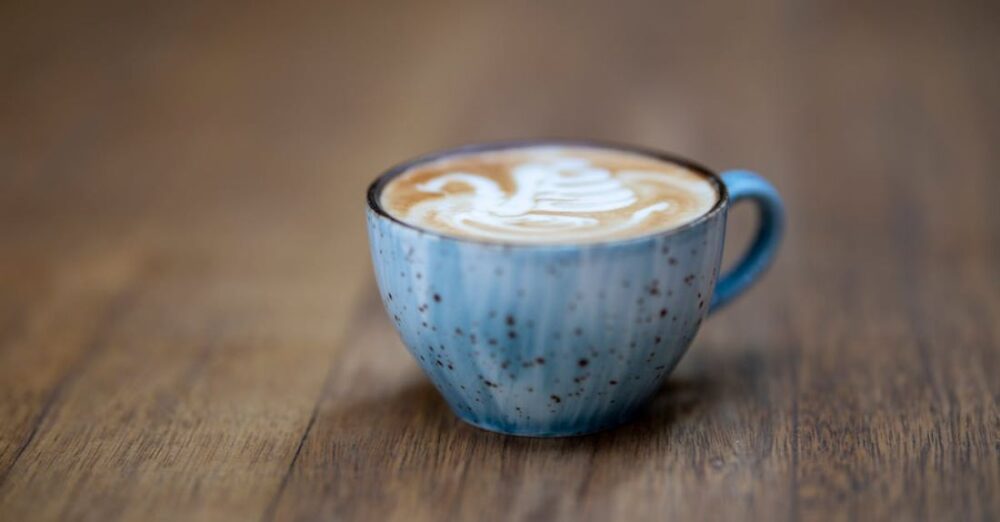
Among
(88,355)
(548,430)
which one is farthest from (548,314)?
(88,355)

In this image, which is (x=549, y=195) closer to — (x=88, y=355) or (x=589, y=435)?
(x=589, y=435)

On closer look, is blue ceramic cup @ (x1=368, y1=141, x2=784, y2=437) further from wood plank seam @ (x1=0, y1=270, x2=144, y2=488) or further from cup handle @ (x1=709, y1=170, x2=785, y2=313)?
wood plank seam @ (x1=0, y1=270, x2=144, y2=488)

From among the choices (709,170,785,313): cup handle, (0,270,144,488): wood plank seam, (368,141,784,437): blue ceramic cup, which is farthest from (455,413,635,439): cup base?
(0,270,144,488): wood plank seam

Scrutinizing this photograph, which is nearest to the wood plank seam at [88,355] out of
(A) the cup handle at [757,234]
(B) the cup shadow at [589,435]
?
(B) the cup shadow at [589,435]

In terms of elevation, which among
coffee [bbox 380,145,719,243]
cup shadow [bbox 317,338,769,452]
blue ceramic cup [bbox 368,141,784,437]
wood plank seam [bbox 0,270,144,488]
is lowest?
wood plank seam [bbox 0,270,144,488]

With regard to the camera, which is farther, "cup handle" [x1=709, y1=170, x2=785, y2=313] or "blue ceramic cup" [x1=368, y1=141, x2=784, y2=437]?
"cup handle" [x1=709, y1=170, x2=785, y2=313]

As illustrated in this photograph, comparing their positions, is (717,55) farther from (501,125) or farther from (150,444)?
(150,444)
